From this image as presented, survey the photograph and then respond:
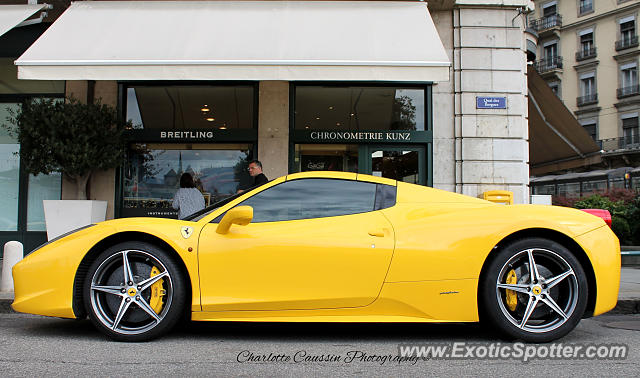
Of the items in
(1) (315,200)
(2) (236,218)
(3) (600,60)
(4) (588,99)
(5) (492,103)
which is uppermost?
(3) (600,60)

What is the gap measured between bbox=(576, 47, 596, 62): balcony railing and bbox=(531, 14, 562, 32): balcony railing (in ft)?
10.7

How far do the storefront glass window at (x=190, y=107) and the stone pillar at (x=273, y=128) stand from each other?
0.25 meters

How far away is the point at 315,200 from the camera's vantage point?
13.6ft

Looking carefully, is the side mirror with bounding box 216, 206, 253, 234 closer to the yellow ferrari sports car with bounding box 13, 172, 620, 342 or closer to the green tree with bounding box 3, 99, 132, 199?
the yellow ferrari sports car with bounding box 13, 172, 620, 342

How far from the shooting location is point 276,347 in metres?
3.78

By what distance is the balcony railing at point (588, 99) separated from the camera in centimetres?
4192

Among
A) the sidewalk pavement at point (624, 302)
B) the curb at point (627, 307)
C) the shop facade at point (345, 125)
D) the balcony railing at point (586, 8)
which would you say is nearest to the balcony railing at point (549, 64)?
the balcony railing at point (586, 8)

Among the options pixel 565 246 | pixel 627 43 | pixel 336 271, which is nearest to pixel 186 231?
pixel 336 271

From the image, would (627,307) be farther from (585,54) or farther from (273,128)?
(585,54)

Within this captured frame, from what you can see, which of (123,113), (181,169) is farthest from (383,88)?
(123,113)

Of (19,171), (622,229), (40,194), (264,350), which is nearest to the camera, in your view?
(264,350)

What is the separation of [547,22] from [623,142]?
496 inches

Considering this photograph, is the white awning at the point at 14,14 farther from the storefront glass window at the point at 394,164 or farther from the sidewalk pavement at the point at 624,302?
the storefront glass window at the point at 394,164

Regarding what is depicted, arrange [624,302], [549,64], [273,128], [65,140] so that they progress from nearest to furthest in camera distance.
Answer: [624,302]
[65,140]
[273,128]
[549,64]
